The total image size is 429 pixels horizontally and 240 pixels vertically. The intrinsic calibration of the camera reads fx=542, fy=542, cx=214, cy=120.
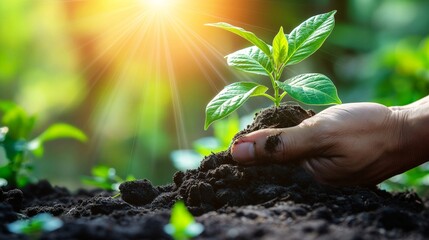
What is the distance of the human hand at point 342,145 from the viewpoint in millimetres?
1614

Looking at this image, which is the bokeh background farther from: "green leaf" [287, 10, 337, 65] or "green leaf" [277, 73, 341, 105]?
"green leaf" [277, 73, 341, 105]

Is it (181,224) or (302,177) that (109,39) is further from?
(181,224)

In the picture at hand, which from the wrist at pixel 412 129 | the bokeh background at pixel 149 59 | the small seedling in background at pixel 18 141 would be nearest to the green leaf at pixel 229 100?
the wrist at pixel 412 129

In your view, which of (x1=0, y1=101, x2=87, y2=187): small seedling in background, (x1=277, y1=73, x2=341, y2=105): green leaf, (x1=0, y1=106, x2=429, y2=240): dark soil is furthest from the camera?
(x1=0, y1=101, x2=87, y2=187): small seedling in background

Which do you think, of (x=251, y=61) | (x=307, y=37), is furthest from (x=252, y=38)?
(x=307, y=37)

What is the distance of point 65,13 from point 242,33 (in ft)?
12.6

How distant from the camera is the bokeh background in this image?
494cm

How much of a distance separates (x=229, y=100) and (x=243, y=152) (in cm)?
16

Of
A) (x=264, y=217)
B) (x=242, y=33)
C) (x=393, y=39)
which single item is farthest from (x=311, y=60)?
(x=264, y=217)

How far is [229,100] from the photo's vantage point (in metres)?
1.63

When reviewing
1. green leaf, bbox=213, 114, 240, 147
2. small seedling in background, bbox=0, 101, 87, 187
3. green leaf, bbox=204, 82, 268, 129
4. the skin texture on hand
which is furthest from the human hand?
small seedling in background, bbox=0, 101, 87, 187

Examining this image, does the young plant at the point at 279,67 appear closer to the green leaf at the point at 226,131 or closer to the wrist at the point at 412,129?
the wrist at the point at 412,129

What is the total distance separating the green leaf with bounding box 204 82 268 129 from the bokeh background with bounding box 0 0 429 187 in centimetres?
305

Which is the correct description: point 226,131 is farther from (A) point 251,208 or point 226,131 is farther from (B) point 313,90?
(A) point 251,208
